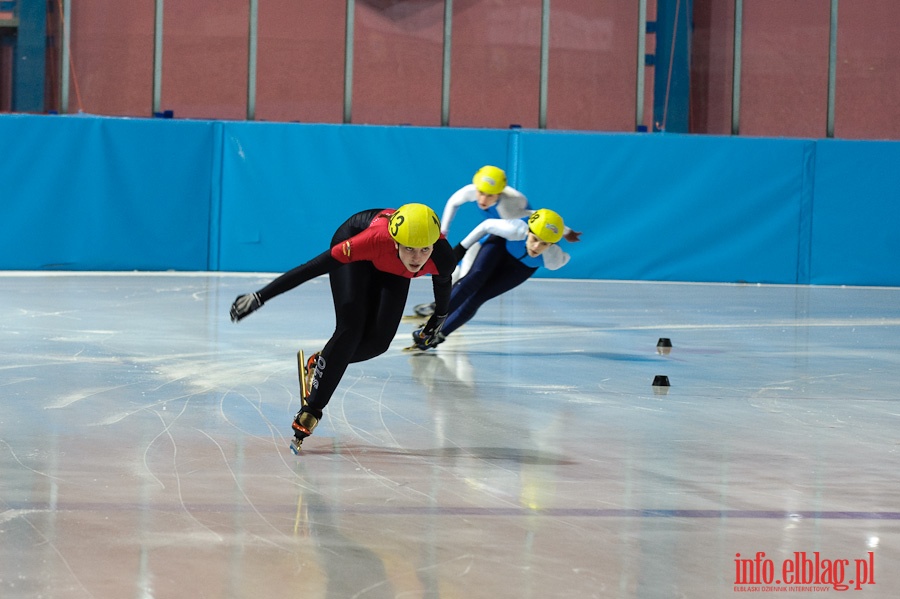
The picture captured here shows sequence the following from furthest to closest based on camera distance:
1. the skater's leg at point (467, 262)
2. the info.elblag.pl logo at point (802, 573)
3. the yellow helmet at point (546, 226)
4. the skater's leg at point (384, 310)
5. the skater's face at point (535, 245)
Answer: the skater's leg at point (467, 262) → the skater's face at point (535, 245) → the yellow helmet at point (546, 226) → the skater's leg at point (384, 310) → the info.elblag.pl logo at point (802, 573)

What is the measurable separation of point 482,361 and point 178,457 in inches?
142

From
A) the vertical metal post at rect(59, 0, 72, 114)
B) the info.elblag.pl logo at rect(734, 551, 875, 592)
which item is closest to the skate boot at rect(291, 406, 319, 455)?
the info.elblag.pl logo at rect(734, 551, 875, 592)

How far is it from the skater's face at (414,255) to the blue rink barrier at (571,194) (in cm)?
992

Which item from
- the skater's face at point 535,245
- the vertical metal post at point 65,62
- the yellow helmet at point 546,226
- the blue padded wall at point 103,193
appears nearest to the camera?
the yellow helmet at point 546,226

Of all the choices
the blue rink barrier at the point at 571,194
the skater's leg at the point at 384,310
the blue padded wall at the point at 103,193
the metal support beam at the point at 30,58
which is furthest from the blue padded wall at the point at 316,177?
the skater's leg at the point at 384,310

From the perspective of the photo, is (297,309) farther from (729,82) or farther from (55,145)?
(729,82)

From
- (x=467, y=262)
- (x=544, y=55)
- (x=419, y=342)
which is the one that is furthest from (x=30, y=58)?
(x=419, y=342)

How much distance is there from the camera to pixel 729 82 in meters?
16.7

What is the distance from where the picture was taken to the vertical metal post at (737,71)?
1656cm

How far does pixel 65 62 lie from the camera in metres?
15.8

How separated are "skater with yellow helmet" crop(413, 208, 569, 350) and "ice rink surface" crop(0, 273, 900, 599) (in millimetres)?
353

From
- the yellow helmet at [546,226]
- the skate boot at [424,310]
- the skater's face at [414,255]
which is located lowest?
the skate boot at [424,310]

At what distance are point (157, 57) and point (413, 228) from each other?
11681 millimetres

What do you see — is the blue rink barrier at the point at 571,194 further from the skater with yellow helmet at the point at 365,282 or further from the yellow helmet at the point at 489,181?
the skater with yellow helmet at the point at 365,282
